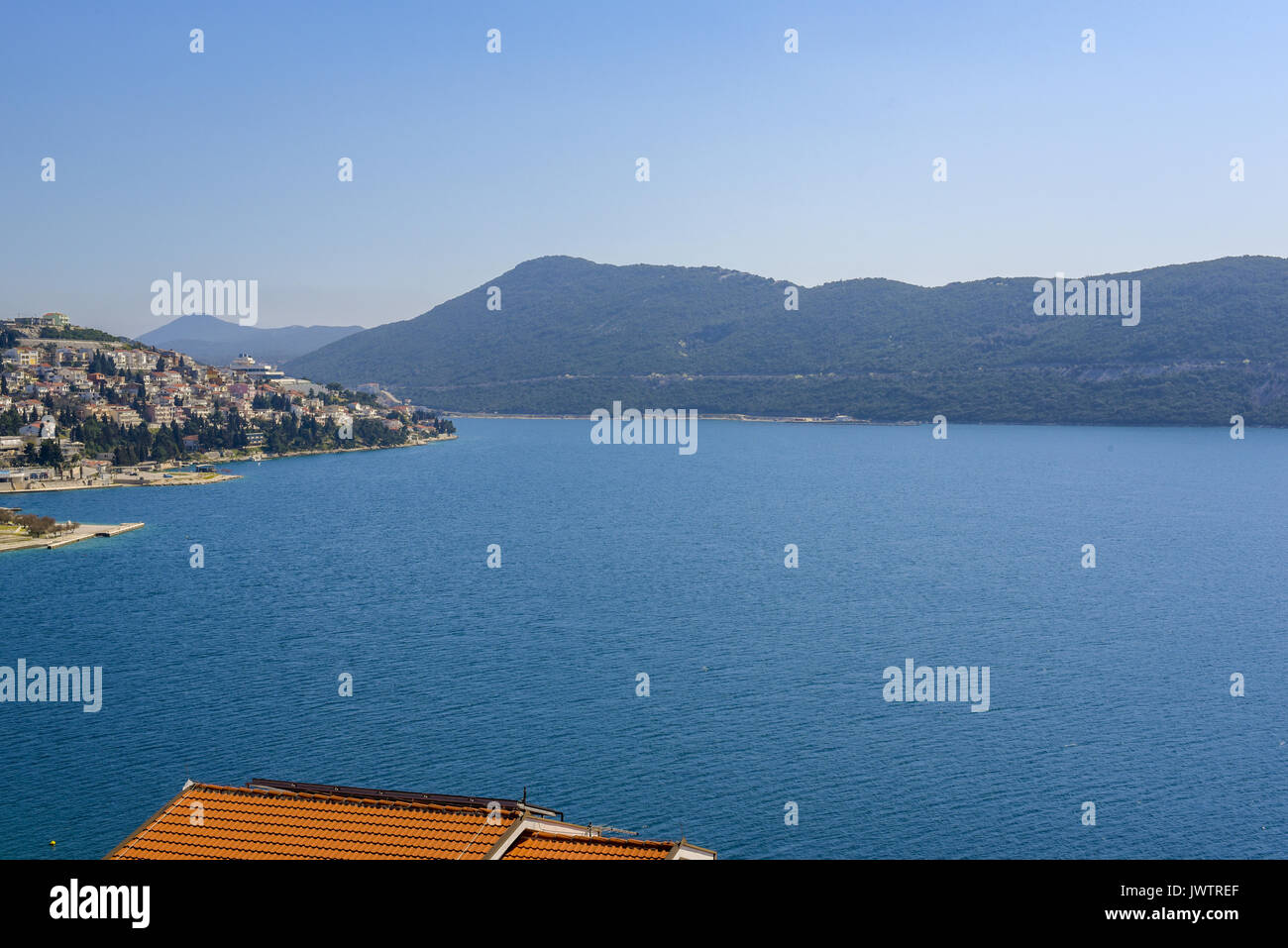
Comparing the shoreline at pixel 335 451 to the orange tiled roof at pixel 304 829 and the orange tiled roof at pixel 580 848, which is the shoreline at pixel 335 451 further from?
the orange tiled roof at pixel 580 848

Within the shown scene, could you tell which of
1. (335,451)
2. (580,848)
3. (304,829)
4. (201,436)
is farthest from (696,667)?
(335,451)

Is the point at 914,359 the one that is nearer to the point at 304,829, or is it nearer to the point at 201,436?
the point at 201,436

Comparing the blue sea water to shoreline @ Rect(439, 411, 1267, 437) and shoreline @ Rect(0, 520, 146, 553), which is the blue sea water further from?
shoreline @ Rect(439, 411, 1267, 437)

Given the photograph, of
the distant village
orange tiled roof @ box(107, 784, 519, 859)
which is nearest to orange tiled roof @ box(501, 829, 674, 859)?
orange tiled roof @ box(107, 784, 519, 859)

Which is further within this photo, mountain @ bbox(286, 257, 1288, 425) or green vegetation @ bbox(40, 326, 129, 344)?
mountain @ bbox(286, 257, 1288, 425)
